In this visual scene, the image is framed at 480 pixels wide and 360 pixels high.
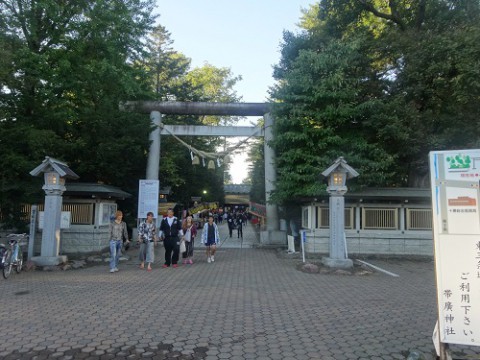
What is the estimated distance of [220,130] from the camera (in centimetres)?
2142

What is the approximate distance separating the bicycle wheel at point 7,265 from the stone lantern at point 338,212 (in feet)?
30.5

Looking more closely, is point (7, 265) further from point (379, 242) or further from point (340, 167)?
point (379, 242)

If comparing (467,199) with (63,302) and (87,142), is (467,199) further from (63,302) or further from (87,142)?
(87,142)

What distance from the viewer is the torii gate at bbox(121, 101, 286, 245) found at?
20.8m

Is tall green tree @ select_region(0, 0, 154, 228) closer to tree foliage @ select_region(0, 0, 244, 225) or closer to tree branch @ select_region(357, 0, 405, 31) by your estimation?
tree foliage @ select_region(0, 0, 244, 225)

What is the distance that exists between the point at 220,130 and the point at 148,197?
601cm

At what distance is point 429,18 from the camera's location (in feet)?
67.3

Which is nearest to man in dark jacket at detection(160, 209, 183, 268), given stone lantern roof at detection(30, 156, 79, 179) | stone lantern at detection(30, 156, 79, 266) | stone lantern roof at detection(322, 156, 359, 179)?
stone lantern at detection(30, 156, 79, 266)

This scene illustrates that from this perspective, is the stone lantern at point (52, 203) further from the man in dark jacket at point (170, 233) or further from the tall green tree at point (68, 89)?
the man in dark jacket at point (170, 233)

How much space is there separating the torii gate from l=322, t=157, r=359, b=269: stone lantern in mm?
7496

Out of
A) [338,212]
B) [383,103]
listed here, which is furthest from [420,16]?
[338,212]

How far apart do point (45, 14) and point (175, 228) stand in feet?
35.9

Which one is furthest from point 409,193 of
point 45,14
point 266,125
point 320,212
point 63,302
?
point 45,14

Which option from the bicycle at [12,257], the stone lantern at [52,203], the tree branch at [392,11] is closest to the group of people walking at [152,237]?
the stone lantern at [52,203]
